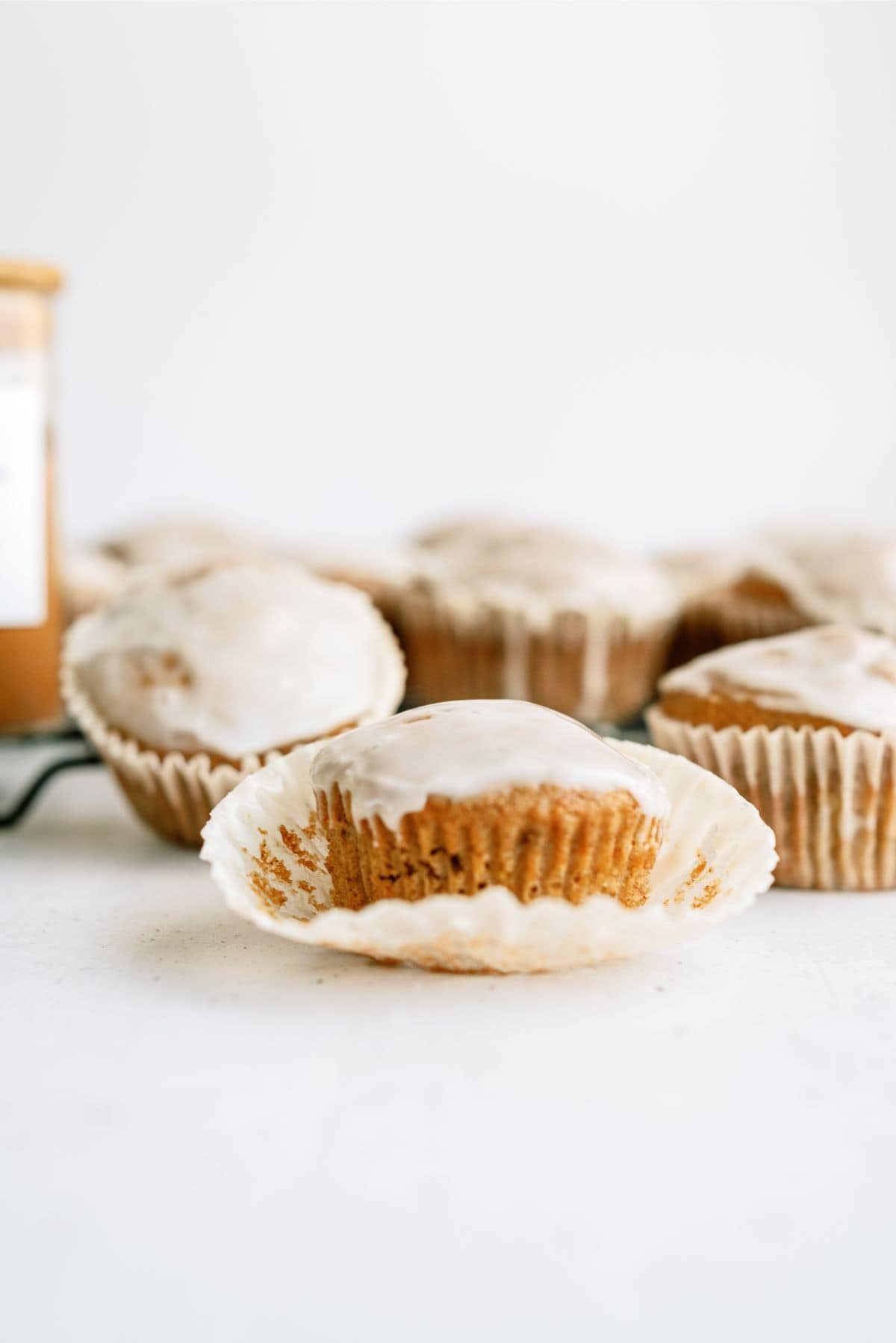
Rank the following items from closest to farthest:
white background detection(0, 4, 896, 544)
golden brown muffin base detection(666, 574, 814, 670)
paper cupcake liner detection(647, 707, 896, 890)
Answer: paper cupcake liner detection(647, 707, 896, 890), golden brown muffin base detection(666, 574, 814, 670), white background detection(0, 4, 896, 544)

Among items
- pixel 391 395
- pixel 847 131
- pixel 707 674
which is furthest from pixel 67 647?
pixel 847 131

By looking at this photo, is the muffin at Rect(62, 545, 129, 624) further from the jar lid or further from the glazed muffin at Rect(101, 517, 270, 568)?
the jar lid

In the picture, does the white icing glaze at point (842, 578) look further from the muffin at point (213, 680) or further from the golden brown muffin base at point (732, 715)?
the muffin at point (213, 680)

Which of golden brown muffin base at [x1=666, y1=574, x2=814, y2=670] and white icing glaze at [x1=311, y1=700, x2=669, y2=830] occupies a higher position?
white icing glaze at [x1=311, y1=700, x2=669, y2=830]

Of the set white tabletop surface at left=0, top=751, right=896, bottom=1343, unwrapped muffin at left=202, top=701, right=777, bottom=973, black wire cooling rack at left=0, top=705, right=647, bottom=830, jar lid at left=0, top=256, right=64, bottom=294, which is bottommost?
black wire cooling rack at left=0, top=705, right=647, bottom=830

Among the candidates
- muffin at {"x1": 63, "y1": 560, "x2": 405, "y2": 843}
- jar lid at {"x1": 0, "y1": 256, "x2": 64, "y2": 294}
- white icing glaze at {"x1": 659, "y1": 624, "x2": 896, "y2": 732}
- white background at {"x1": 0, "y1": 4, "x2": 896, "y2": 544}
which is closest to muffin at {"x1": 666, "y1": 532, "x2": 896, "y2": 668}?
white icing glaze at {"x1": 659, "y1": 624, "x2": 896, "y2": 732}

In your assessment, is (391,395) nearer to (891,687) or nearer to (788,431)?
(788,431)
